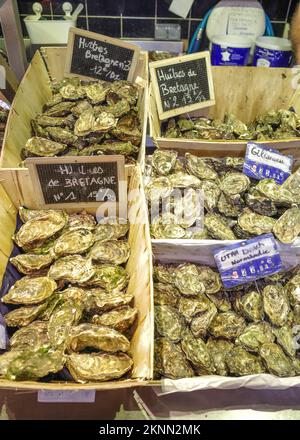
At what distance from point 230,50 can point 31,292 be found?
8.44 ft

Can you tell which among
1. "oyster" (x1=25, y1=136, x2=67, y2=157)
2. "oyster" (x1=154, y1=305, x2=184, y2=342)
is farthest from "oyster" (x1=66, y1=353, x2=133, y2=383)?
"oyster" (x1=25, y1=136, x2=67, y2=157)

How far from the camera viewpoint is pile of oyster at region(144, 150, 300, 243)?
1.58 m

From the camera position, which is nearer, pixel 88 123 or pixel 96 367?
pixel 96 367

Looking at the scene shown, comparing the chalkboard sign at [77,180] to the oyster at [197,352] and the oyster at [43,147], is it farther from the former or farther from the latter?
the oyster at [197,352]

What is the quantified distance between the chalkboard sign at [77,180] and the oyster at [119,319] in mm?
609

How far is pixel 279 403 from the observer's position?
1.53 meters

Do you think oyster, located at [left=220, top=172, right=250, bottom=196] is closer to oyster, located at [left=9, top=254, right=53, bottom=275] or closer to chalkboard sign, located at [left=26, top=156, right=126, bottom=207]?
chalkboard sign, located at [left=26, top=156, right=126, bottom=207]

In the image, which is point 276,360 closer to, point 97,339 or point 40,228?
point 97,339

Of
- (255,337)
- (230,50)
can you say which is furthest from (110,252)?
(230,50)

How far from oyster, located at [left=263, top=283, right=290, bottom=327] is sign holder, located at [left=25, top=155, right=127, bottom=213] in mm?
791

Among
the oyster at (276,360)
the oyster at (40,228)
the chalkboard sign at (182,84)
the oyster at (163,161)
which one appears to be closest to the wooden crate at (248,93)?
the chalkboard sign at (182,84)

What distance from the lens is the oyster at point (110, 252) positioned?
58.7 inches

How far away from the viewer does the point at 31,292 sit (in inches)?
53.4

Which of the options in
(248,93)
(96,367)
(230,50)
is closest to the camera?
(96,367)
